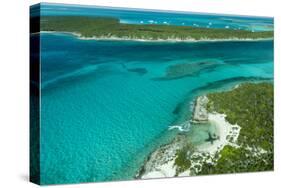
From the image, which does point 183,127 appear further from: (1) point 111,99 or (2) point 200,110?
(1) point 111,99

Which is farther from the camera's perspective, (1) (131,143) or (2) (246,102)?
(2) (246,102)

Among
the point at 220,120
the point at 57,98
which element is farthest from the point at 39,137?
the point at 220,120

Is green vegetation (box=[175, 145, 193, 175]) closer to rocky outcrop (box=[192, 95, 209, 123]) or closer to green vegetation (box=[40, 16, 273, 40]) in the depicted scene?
rocky outcrop (box=[192, 95, 209, 123])

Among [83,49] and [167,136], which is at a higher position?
[83,49]

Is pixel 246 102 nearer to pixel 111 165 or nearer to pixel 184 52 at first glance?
pixel 184 52

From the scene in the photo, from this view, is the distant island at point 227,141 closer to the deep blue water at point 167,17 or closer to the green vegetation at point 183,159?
the green vegetation at point 183,159

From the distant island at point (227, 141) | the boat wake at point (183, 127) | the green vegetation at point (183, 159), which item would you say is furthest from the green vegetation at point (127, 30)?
the green vegetation at point (183, 159)
